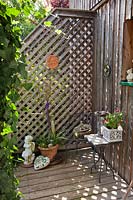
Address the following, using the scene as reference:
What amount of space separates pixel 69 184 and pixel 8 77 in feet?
6.71

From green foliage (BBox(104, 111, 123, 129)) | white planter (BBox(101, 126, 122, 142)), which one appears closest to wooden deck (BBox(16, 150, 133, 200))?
white planter (BBox(101, 126, 122, 142))

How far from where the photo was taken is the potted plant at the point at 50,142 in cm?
301

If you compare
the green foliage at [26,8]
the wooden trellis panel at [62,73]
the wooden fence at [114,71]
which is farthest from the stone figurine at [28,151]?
the green foliage at [26,8]

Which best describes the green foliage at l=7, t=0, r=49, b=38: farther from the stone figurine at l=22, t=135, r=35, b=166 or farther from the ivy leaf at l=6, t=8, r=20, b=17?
the stone figurine at l=22, t=135, r=35, b=166

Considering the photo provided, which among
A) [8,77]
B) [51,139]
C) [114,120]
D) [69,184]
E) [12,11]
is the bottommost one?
[69,184]

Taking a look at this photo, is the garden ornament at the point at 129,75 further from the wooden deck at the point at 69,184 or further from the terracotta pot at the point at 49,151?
the terracotta pot at the point at 49,151

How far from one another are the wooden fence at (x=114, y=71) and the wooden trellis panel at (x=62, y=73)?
204mm

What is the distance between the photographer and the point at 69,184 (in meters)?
2.46

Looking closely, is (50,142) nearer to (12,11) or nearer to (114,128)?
(114,128)

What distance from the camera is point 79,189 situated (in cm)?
235

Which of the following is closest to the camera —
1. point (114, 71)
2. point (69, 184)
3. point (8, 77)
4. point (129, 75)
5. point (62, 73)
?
point (8, 77)

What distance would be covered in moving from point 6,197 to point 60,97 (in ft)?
8.32

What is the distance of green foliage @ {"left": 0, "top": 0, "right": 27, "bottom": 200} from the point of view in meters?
0.69

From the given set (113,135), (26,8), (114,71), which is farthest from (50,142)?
(26,8)
